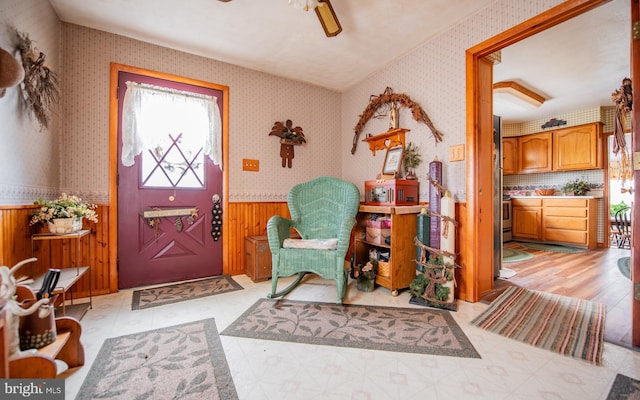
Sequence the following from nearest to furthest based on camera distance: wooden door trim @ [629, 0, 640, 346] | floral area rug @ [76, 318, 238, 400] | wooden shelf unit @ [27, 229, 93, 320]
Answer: floral area rug @ [76, 318, 238, 400]
wooden door trim @ [629, 0, 640, 346]
wooden shelf unit @ [27, 229, 93, 320]

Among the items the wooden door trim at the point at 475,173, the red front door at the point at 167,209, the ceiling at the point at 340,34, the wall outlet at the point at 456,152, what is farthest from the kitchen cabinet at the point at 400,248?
the red front door at the point at 167,209

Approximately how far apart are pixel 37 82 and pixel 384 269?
3.02 metres

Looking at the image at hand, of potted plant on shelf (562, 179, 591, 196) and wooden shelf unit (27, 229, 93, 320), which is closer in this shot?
wooden shelf unit (27, 229, 93, 320)

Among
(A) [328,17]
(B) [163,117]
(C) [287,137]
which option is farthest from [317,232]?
(B) [163,117]

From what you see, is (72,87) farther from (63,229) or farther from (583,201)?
(583,201)

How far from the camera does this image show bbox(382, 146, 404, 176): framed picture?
2.79m

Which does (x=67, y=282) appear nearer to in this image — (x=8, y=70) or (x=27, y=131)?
(x=27, y=131)

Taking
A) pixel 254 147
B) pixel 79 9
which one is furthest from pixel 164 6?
pixel 254 147

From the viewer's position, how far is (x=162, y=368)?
4.52 feet

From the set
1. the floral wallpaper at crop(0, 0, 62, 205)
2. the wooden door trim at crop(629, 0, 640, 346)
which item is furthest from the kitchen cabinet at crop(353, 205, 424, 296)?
the floral wallpaper at crop(0, 0, 62, 205)

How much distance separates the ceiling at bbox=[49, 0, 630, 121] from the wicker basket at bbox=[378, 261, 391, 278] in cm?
212

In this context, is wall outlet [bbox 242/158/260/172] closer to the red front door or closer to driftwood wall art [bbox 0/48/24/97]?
the red front door

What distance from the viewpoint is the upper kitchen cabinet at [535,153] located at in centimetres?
522

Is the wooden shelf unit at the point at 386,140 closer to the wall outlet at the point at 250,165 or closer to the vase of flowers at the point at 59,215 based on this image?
the wall outlet at the point at 250,165
